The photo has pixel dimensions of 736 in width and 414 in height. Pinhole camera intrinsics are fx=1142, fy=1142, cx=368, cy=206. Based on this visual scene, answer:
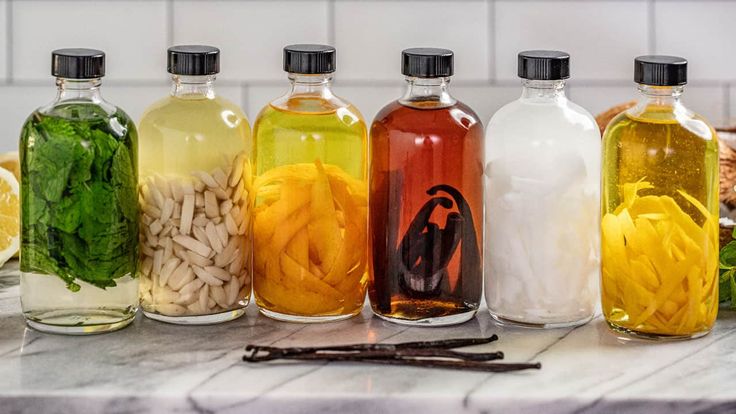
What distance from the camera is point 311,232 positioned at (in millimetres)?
1104

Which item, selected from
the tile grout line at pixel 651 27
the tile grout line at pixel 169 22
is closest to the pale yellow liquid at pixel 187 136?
the tile grout line at pixel 169 22

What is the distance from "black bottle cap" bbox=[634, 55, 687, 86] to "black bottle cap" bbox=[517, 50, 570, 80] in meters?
0.07

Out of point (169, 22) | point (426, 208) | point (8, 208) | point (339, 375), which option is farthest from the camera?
point (169, 22)

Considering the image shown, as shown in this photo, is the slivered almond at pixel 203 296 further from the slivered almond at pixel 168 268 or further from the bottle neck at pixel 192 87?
the bottle neck at pixel 192 87

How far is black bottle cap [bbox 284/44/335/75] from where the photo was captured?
3.55ft

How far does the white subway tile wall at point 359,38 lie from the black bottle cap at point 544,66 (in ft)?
2.13

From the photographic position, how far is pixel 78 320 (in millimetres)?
1086

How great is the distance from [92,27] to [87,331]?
74 cm

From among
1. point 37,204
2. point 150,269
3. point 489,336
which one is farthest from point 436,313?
point 37,204

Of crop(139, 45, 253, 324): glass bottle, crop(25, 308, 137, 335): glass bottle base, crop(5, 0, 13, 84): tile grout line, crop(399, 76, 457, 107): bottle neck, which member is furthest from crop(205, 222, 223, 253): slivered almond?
crop(5, 0, 13, 84): tile grout line

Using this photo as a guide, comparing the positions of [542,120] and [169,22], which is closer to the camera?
[542,120]

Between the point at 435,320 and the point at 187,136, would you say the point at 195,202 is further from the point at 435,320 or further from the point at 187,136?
the point at 435,320

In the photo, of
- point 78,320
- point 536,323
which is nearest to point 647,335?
point 536,323

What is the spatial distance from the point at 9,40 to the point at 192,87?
0.72 m
